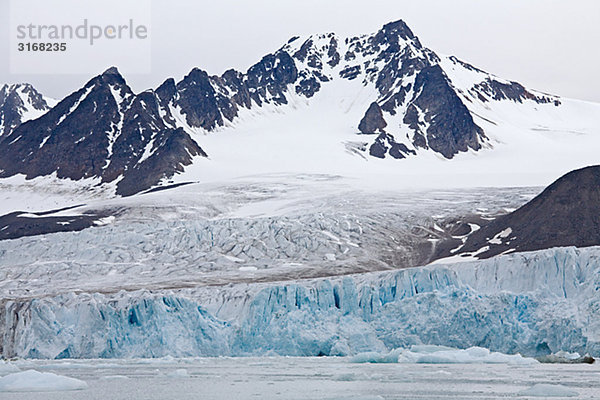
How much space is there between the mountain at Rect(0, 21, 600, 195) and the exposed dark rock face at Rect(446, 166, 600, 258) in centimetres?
5013

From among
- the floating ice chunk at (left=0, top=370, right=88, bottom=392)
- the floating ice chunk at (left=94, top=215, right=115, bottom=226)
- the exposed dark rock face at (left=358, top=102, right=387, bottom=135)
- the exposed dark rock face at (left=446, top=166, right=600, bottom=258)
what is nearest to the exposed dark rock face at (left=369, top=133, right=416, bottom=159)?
the exposed dark rock face at (left=358, top=102, right=387, bottom=135)

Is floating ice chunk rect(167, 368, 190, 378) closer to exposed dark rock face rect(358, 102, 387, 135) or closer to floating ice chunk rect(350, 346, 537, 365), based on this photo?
floating ice chunk rect(350, 346, 537, 365)

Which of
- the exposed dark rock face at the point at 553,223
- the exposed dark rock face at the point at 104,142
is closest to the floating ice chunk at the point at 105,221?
the exposed dark rock face at the point at 104,142

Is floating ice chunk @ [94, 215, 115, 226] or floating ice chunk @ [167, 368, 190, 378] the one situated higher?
floating ice chunk @ [94, 215, 115, 226]

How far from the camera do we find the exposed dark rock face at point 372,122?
536 ft

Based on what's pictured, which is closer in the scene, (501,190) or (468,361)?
(468,361)

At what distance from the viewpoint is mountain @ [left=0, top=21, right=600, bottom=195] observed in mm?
136750

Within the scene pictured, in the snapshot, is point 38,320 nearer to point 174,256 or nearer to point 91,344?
point 91,344

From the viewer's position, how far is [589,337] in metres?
33.7

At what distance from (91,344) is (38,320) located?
2681 millimetres

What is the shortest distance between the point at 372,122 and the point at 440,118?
1711 centimetres

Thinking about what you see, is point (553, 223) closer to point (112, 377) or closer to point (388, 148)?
point (112, 377)

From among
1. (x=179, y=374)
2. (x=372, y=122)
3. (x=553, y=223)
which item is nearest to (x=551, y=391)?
(x=179, y=374)

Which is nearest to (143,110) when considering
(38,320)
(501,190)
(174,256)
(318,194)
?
(318,194)
